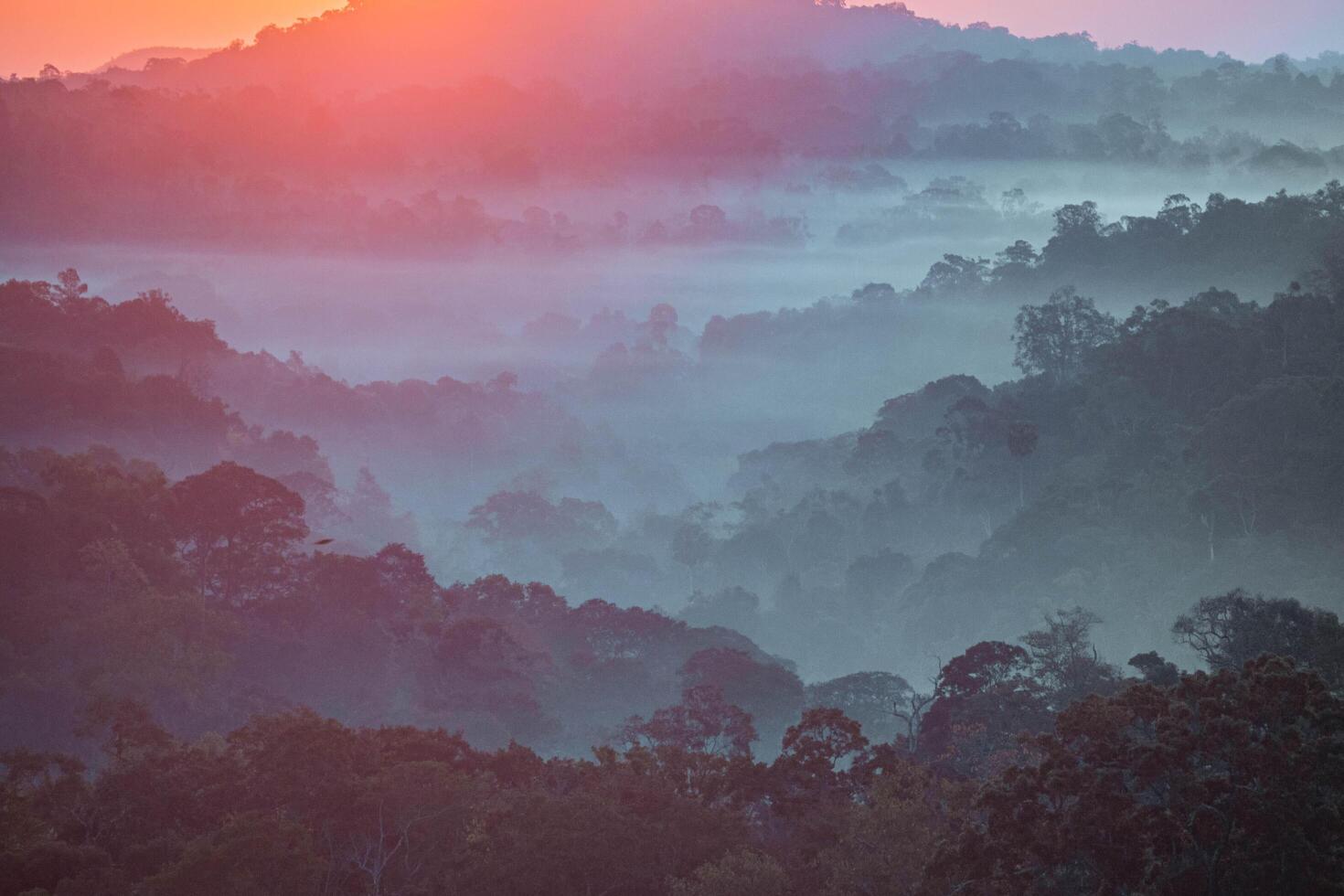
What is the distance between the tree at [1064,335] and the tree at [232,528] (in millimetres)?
49939

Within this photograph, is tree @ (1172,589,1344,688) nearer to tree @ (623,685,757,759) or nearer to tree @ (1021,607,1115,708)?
tree @ (1021,607,1115,708)

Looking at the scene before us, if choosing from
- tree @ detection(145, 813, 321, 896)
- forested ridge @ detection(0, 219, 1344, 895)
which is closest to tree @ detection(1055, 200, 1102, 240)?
forested ridge @ detection(0, 219, 1344, 895)

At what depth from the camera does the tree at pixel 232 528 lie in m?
41.3

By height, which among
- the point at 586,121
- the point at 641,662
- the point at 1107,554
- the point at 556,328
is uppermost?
the point at 586,121

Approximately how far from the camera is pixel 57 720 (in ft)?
105

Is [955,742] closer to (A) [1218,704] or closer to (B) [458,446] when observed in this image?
(A) [1218,704]

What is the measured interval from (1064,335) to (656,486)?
50.4 meters

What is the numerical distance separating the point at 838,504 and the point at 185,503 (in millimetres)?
49335

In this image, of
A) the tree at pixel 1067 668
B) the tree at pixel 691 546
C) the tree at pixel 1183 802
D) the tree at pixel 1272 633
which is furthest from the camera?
the tree at pixel 691 546

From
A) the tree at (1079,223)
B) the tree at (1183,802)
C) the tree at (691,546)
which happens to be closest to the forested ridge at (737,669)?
the tree at (1183,802)

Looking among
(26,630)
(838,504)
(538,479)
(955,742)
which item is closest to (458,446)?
(538,479)

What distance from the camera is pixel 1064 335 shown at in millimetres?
78000

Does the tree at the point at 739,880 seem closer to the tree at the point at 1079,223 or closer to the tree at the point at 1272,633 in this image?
the tree at the point at 1272,633

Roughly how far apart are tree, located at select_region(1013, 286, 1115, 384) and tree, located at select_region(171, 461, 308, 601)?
49939 millimetres
